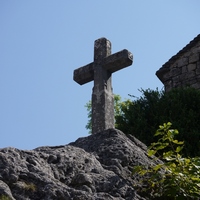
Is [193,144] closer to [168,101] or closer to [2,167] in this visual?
[168,101]

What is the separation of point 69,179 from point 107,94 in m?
4.77

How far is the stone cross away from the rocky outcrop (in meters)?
3.66

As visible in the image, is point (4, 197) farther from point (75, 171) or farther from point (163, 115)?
point (163, 115)

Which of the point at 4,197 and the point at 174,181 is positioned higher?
the point at 174,181

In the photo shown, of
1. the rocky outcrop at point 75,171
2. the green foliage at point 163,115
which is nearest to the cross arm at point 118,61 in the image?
the green foliage at point 163,115

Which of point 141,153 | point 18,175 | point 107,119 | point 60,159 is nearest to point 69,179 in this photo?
point 60,159

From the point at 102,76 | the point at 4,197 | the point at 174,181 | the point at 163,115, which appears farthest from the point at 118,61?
the point at 4,197

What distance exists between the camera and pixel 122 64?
7793mm

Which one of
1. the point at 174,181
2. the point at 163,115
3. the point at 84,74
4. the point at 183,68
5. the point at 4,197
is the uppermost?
the point at 183,68

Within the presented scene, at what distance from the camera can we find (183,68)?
13461mm

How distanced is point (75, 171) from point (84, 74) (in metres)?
5.35

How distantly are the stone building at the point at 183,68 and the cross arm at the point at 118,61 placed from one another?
18.1 ft

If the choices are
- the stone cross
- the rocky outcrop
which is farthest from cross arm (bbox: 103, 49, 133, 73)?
the rocky outcrop

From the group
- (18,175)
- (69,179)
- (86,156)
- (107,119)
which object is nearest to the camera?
(18,175)
